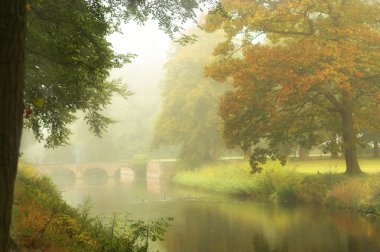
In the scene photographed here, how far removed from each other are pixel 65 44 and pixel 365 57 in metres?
15.7

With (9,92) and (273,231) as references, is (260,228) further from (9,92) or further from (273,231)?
(9,92)

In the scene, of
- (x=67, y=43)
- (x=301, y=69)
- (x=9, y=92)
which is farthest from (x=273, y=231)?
(x=9, y=92)

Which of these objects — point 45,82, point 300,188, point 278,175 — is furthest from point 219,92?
point 45,82

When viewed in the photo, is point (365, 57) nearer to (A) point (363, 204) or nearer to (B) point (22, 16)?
(A) point (363, 204)

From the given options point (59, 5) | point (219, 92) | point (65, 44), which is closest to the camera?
point (65, 44)

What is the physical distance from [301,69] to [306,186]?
673 centimetres

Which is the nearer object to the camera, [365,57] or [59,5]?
[59,5]

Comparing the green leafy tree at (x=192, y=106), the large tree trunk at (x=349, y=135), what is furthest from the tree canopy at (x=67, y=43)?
the green leafy tree at (x=192, y=106)

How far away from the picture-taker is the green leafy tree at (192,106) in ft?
139

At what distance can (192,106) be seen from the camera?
42.1 metres

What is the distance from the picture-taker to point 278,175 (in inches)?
1033

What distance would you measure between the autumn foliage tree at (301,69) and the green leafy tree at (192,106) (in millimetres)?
18051

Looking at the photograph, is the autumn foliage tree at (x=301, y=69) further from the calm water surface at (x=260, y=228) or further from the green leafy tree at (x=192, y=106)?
the green leafy tree at (x=192, y=106)

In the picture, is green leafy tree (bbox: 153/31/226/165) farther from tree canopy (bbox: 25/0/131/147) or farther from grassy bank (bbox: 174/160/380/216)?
tree canopy (bbox: 25/0/131/147)
